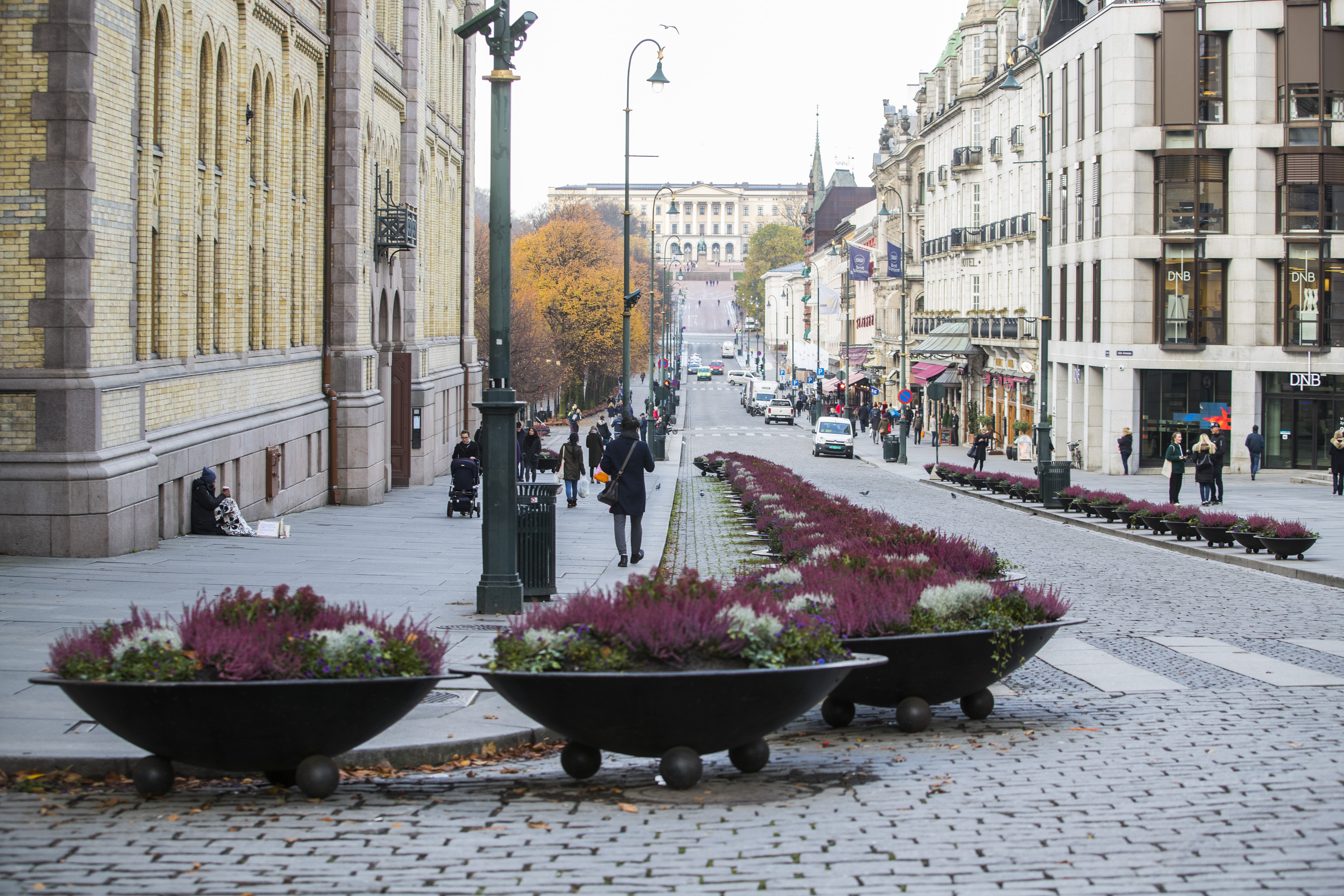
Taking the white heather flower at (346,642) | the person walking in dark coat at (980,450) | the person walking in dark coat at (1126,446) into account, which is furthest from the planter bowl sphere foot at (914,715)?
the person walking in dark coat at (980,450)

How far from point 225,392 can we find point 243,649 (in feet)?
55.3

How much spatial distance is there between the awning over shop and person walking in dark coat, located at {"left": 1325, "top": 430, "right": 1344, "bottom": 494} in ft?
123

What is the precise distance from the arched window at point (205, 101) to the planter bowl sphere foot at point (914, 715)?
56.8ft

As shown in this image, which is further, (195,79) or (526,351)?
(526,351)

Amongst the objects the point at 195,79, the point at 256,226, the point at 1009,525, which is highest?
the point at 195,79

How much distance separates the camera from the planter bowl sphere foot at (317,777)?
684cm

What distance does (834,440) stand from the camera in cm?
5941

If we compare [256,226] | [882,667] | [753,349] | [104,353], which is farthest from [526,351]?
[753,349]

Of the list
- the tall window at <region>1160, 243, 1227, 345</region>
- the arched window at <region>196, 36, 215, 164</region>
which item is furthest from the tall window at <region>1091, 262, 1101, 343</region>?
the arched window at <region>196, 36, 215, 164</region>

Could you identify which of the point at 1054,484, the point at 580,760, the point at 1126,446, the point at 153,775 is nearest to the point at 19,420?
the point at 153,775

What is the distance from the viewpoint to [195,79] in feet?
70.8

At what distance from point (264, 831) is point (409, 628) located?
4.42 feet

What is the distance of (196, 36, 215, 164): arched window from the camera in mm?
22328

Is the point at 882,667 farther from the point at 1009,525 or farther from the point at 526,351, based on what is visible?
the point at 526,351
